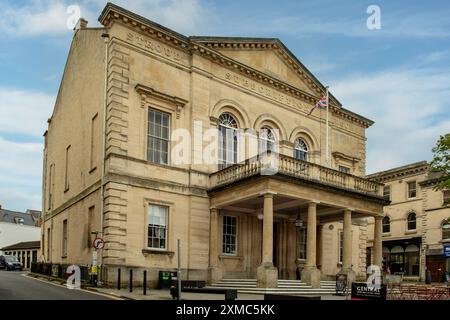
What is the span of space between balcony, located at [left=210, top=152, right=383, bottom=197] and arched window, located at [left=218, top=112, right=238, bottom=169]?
1693mm

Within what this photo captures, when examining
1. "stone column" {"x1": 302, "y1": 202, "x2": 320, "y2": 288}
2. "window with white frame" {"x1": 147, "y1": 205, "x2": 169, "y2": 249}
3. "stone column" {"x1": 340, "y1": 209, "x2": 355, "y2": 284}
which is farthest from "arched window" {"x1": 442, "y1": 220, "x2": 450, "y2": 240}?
"window with white frame" {"x1": 147, "y1": 205, "x2": 169, "y2": 249}

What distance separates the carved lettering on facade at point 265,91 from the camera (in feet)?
95.5

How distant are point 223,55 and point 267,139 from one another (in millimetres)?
5576

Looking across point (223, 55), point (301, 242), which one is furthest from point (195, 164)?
point (301, 242)

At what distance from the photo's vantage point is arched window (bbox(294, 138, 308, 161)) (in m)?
32.1

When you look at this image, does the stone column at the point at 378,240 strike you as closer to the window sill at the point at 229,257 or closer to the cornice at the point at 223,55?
the window sill at the point at 229,257

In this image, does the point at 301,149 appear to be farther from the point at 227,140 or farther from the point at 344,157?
the point at 227,140

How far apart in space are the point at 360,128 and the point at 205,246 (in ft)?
53.8

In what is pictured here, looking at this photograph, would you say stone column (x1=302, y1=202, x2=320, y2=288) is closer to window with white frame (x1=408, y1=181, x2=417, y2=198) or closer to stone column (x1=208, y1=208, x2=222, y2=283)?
stone column (x1=208, y1=208, x2=222, y2=283)

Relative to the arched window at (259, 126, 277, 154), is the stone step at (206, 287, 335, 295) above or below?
below

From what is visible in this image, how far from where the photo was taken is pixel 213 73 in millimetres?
28094

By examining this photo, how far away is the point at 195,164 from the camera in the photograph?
26.4m

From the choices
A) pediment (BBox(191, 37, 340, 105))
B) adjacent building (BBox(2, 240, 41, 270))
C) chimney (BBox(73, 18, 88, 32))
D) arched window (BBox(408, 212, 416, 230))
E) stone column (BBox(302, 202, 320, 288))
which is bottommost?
adjacent building (BBox(2, 240, 41, 270))

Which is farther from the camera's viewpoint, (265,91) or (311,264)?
(265,91)
